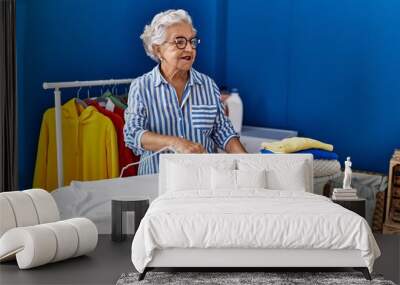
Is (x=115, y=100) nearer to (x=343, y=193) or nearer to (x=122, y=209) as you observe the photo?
(x=122, y=209)

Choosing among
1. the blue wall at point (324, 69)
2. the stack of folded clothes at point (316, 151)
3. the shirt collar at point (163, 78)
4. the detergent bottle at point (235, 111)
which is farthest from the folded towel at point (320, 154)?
the detergent bottle at point (235, 111)

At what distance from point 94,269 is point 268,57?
322 cm

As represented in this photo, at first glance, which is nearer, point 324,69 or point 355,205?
point 355,205

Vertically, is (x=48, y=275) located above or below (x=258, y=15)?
below

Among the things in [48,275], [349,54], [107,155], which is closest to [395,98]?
[349,54]

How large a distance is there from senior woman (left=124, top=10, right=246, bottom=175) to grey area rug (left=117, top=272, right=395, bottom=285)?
102 cm

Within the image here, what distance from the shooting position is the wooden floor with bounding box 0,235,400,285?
437cm

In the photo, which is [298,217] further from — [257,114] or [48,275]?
[257,114]

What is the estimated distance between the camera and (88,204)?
5203 mm

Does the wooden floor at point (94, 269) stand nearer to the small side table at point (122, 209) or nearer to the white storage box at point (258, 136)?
the small side table at point (122, 209)

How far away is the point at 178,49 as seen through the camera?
17.5 ft

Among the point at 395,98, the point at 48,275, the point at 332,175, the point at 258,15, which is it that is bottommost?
the point at 48,275

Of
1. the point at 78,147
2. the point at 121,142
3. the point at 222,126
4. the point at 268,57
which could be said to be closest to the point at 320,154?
the point at 222,126

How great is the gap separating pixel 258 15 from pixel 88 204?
9.19 feet
